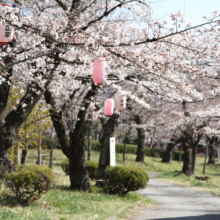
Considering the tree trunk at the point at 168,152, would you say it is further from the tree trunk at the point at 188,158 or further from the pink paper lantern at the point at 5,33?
the pink paper lantern at the point at 5,33

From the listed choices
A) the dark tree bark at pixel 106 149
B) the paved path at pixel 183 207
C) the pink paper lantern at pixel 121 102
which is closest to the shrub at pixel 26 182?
the paved path at pixel 183 207

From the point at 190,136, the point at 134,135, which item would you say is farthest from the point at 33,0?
the point at 134,135

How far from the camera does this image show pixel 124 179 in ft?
44.5

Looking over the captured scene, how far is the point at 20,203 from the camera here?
9539 millimetres

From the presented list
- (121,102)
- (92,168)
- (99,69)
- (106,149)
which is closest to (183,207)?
(121,102)

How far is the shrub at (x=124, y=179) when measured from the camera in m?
13.6

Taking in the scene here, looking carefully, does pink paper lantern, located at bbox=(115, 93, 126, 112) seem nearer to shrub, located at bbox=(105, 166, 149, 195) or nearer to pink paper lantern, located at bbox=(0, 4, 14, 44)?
shrub, located at bbox=(105, 166, 149, 195)

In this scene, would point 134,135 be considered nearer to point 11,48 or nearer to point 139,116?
point 139,116

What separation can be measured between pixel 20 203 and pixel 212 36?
34.7ft

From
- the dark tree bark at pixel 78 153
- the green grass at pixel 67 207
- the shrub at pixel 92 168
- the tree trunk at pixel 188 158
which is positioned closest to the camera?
the green grass at pixel 67 207

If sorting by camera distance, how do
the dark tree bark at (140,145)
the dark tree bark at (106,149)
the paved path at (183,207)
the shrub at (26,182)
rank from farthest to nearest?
the dark tree bark at (140,145) → the dark tree bark at (106,149) → the paved path at (183,207) → the shrub at (26,182)

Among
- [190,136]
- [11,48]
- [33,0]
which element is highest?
[33,0]

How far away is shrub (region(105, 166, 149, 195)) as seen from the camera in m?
13.6

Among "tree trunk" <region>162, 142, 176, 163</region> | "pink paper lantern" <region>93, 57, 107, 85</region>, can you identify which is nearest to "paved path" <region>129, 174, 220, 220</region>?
"pink paper lantern" <region>93, 57, 107, 85</region>
